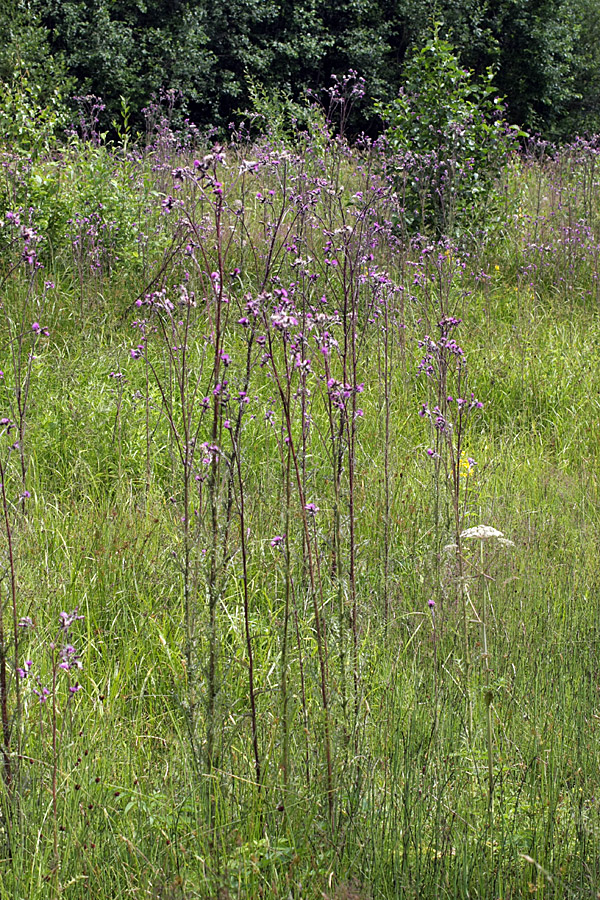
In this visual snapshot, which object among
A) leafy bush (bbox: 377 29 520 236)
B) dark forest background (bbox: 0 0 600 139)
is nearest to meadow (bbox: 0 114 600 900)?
leafy bush (bbox: 377 29 520 236)

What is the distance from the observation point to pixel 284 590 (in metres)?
3.14

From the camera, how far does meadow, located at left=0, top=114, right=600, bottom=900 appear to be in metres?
1.81

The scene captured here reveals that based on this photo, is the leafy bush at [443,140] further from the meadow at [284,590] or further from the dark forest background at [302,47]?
the dark forest background at [302,47]

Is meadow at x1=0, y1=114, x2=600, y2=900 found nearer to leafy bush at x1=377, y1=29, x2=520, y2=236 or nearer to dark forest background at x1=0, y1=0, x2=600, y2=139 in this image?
leafy bush at x1=377, y1=29, x2=520, y2=236

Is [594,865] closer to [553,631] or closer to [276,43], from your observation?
[553,631]

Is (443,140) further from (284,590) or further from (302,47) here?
(302,47)

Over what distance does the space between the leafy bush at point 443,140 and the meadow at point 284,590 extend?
1.73 m

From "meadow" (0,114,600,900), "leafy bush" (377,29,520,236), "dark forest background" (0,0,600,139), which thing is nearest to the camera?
"meadow" (0,114,600,900)

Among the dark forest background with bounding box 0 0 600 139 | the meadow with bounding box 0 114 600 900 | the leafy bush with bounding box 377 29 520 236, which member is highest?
the dark forest background with bounding box 0 0 600 139

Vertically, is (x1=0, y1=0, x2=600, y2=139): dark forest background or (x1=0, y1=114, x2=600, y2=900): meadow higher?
(x1=0, y1=0, x2=600, y2=139): dark forest background

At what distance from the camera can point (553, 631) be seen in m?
2.87

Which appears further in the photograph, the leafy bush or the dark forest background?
the dark forest background

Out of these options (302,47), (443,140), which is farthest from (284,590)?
(302,47)

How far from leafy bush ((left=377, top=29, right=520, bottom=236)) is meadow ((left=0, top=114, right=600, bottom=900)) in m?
1.73
